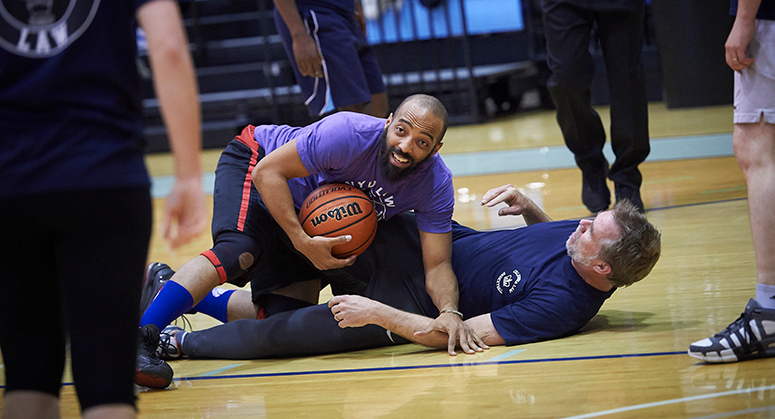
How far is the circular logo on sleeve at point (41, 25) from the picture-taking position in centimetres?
107

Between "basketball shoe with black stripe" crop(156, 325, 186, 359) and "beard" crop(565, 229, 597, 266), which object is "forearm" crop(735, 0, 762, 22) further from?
"basketball shoe with black stripe" crop(156, 325, 186, 359)

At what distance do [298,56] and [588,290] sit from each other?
1980mm

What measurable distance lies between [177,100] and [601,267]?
1.44m

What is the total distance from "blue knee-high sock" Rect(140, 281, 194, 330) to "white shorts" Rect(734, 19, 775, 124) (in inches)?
65.8

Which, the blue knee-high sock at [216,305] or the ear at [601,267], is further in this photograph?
the blue knee-high sock at [216,305]

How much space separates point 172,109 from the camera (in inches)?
44.1

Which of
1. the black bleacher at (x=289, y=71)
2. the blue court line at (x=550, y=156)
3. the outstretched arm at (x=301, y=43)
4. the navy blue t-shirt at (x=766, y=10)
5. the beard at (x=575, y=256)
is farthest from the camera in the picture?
the black bleacher at (x=289, y=71)

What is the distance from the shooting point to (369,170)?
2.40m

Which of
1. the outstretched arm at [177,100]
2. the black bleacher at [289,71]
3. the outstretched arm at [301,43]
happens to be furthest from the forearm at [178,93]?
the black bleacher at [289,71]

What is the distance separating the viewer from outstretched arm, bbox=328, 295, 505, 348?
87.4 inches

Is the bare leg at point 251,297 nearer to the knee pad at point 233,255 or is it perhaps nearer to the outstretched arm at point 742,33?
the knee pad at point 233,255

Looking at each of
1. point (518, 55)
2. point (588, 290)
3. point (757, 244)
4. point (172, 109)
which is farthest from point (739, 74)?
point (518, 55)

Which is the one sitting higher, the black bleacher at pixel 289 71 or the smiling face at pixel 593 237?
the smiling face at pixel 593 237

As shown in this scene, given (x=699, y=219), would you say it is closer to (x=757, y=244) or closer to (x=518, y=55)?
(x=757, y=244)
